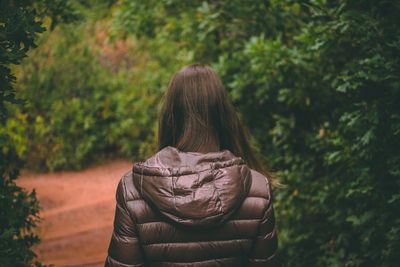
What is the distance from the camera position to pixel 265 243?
2721 millimetres

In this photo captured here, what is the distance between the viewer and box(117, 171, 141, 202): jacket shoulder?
8.64 feet

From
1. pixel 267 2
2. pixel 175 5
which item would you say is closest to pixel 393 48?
pixel 267 2

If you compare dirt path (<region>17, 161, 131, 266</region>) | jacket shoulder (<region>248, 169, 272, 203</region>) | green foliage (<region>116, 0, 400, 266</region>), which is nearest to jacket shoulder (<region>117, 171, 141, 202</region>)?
jacket shoulder (<region>248, 169, 272, 203</region>)

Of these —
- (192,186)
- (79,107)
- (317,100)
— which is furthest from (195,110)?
(79,107)

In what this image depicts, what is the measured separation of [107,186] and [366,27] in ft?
23.0

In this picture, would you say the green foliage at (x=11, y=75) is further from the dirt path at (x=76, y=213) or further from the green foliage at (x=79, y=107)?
the green foliage at (x=79, y=107)

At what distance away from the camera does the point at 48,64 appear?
12.1 meters

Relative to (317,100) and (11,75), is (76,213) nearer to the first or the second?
(317,100)

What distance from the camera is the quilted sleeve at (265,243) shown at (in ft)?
8.86

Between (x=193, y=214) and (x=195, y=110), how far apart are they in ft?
1.55

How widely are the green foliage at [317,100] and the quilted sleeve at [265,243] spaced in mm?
1130

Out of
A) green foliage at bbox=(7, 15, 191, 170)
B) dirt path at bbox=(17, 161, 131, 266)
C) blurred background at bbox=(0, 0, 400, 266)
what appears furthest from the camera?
green foliage at bbox=(7, 15, 191, 170)

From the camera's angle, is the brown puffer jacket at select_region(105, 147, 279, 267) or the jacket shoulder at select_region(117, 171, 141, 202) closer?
the brown puffer jacket at select_region(105, 147, 279, 267)

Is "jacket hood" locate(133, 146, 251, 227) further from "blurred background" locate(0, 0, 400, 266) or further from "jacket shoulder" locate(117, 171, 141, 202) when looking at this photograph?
"blurred background" locate(0, 0, 400, 266)
